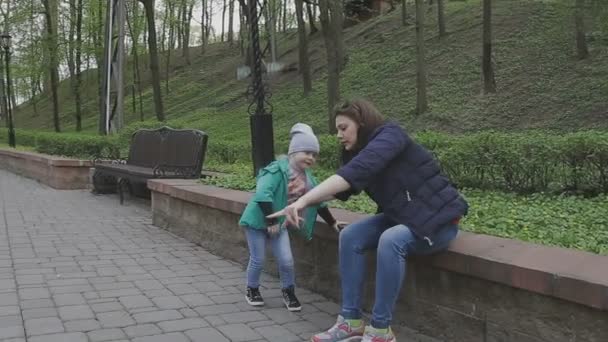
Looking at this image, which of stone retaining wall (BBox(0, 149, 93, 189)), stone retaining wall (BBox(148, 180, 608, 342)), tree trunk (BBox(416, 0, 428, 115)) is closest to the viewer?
stone retaining wall (BBox(148, 180, 608, 342))

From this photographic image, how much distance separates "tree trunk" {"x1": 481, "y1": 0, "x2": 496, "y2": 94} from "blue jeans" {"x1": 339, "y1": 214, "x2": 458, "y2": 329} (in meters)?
16.4

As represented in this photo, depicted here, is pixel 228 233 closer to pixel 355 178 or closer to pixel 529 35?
pixel 355 178

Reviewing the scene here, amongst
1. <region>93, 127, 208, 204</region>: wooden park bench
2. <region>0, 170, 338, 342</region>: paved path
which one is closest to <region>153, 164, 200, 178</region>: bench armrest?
<region>93, 127, 208, 204</region>: wooden park bench

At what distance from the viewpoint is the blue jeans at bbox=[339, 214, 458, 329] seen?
347 centimetres

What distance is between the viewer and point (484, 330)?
136 inches

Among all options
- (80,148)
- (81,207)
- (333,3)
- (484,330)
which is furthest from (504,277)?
(333,3)

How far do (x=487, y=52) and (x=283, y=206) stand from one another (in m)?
16.3

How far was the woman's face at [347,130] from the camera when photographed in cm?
372

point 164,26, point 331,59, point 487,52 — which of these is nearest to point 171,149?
point 331,59

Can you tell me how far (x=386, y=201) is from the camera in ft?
11.9

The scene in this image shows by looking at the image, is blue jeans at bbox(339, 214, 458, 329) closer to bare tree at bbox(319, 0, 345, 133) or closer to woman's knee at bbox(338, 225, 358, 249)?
woman's knee at bbox(338, 225, 358, 249)

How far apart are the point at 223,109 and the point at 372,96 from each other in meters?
9.74

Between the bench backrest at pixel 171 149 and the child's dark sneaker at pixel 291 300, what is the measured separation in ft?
16.1

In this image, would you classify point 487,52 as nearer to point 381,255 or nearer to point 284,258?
point 284,258
